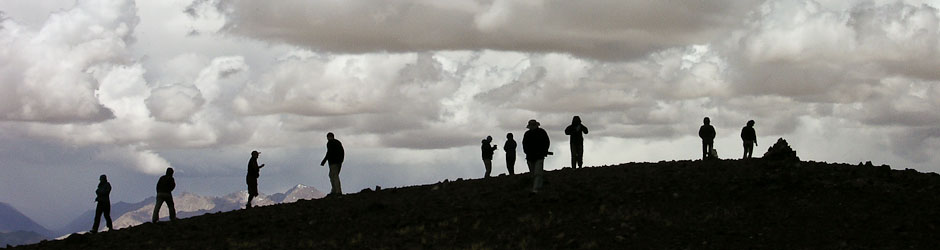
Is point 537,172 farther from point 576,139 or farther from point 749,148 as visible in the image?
point 749,148

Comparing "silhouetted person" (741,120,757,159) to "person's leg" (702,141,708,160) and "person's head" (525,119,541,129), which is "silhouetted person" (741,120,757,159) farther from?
"person's head" (525,119,541,129)

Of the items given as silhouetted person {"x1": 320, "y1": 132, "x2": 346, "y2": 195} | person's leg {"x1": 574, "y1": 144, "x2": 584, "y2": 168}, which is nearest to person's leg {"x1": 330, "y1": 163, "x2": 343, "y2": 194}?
silhouetted person {"x1": 320, "y1": 132, "x2": 346, "y2": 195}

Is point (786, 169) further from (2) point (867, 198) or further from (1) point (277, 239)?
(1) point (277, 239)

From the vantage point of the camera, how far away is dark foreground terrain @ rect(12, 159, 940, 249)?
85.6 ft

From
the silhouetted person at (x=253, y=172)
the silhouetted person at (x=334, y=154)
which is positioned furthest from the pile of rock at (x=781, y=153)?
the silhouetted person at (x=253, y=172)

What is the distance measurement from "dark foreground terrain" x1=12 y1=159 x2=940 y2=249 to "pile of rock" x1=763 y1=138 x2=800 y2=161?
570 millimetres

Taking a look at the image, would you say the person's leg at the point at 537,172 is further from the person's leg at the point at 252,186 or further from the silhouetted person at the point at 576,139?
the person's leg at the point at 252,186

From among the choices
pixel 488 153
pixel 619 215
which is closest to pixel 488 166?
pixel 488 153

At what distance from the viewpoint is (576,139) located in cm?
3697

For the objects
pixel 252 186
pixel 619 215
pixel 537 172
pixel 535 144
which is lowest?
pixel 619 215

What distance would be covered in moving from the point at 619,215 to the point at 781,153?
975 centimetres

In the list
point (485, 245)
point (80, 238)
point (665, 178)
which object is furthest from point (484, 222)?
point (80, 238)

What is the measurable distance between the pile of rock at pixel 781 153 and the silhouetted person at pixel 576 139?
6345 mm

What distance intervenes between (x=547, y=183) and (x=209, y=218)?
37.9ft
